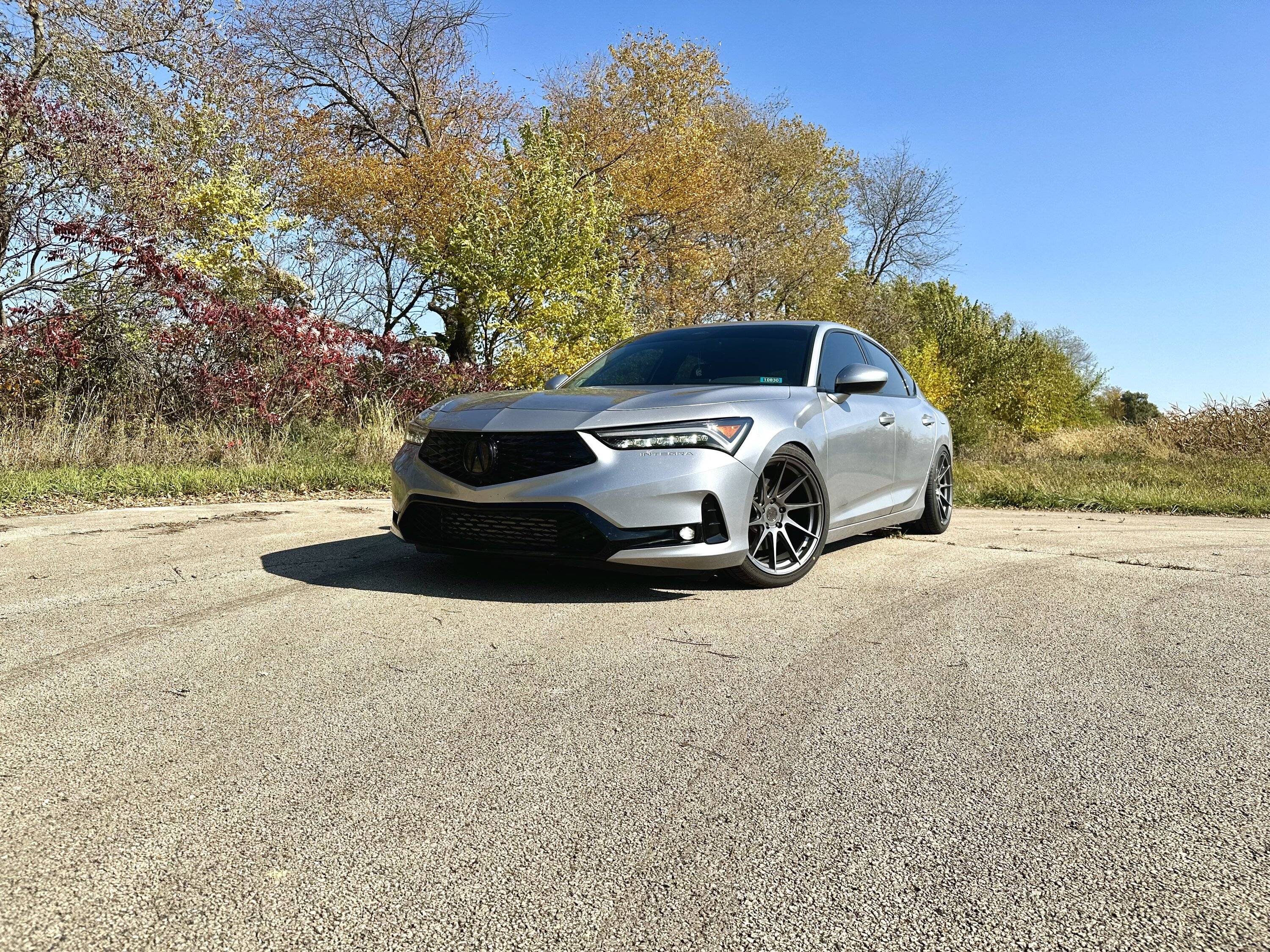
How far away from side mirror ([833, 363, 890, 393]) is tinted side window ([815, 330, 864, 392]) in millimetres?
98

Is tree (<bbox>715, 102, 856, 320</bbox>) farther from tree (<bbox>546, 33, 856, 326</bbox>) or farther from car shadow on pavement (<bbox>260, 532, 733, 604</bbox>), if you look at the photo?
car shadow on pavement (<bbox>260, 532, 733, 604</bbox>)

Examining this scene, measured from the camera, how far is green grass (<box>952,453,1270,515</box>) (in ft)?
34.3

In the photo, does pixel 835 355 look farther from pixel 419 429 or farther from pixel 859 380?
pixel 419 429

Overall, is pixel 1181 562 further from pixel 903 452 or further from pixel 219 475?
pixel 219 475

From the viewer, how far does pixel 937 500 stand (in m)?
7.14

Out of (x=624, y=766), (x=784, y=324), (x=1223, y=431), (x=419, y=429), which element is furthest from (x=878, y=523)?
(x=1223, y=431)

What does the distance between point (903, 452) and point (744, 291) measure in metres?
30.6

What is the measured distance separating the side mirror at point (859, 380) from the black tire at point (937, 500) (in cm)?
168

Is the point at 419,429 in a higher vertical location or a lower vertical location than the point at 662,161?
lower

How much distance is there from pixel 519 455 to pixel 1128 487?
9.90 meters

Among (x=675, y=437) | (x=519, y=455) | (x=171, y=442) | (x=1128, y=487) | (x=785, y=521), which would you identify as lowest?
(x=1128, y=487)

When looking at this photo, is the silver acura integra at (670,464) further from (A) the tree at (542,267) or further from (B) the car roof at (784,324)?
(A) the tree at (542,267)

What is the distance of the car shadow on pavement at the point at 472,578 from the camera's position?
4656 millimetres

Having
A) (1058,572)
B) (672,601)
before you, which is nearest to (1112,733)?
(672,601)
